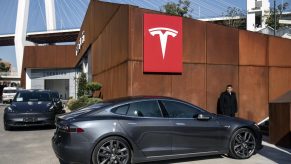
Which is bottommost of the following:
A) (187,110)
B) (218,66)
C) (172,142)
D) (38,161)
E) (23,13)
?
(38,161)

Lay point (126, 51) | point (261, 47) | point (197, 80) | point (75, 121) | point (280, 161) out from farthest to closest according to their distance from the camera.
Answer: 1. point (261, 47)
2. point (197, 80)
3. point (126, 51)
4. point (280, 161)
5. point (75, 121)

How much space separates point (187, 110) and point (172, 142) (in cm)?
74

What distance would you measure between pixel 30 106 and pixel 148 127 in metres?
7.54

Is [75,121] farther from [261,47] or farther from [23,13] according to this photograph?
[23,13]

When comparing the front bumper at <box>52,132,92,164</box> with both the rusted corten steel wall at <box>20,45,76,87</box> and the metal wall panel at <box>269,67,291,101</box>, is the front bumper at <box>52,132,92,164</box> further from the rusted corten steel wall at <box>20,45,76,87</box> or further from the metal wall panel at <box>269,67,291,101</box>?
the rusted corten steel wall at <box>20,45,76,87</box>

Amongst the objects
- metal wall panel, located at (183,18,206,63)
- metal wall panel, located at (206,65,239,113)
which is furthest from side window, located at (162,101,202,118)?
metal wall panel, located at (206,65,239,113)

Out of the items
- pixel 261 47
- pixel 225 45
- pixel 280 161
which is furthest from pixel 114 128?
pixel 261 47

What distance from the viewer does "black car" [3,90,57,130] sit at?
13258mm

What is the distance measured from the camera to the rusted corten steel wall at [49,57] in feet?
165

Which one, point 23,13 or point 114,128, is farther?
point 23,13

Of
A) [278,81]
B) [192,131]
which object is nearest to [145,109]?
[192,131]

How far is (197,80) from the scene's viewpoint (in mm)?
13562

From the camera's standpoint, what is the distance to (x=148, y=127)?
7293 mm

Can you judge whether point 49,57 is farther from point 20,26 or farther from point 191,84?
point 191,84
